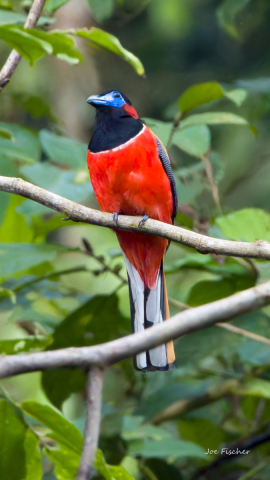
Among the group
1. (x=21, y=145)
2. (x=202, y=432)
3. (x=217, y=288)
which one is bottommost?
(x=202, y=432)

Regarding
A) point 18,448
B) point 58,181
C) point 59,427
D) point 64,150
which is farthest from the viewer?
point 64,150

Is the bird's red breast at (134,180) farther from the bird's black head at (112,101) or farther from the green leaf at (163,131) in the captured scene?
the bird's black head at (112,101)

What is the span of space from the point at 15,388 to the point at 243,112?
8.90 feet

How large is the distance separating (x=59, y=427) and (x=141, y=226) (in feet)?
2.88

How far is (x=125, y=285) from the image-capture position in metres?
3.11

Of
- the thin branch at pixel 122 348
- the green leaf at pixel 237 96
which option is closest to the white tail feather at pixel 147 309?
the green leaf at pixel 237 96

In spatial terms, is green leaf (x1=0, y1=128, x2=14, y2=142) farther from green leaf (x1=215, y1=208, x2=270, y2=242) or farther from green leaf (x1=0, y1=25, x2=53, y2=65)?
green leaf (x1=215, y1=208, x2=270, y2=242)

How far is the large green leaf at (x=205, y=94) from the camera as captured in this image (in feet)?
8.29

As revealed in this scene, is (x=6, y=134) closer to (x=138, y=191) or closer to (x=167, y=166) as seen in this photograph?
(x=138, y=191)

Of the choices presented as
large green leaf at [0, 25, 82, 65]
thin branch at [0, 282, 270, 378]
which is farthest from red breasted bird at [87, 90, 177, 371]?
thin branch at [0, 282, 270, 378]

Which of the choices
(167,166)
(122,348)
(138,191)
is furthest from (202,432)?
(122,348)

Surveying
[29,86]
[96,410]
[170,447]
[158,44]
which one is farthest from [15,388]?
[96,410]

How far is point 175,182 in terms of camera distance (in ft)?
9.66

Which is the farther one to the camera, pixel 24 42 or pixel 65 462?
pixel 24 42
